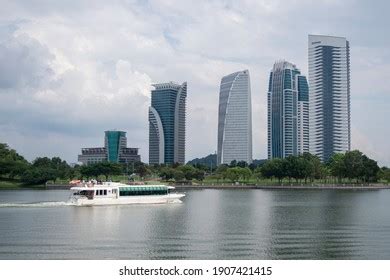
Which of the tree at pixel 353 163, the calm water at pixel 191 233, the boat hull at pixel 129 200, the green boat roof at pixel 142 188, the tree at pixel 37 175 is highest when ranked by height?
the tree at pixel 353 163

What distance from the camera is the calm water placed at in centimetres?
1365

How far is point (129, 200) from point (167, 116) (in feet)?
28.6

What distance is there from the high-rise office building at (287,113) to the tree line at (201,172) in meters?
5.59

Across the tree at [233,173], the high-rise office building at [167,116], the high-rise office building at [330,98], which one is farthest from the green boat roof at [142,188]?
the tree at [233,173]

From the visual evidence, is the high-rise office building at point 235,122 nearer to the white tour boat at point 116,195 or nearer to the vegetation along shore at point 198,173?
the vegetation along shore at point 198,173

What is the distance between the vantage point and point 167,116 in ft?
115

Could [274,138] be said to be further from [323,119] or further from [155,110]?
[155,110]

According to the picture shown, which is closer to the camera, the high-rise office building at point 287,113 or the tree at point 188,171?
the tree at point 188,171

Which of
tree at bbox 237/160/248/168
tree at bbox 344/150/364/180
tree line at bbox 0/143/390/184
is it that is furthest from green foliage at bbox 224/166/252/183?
tree at bbox 344/150/364/180

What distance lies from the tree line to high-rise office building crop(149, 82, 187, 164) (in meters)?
8.09

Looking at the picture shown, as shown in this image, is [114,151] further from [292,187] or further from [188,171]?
[292,187]

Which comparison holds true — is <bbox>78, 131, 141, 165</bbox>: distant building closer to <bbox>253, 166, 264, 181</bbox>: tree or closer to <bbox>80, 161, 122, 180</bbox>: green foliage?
<bbox>80, 161, 122, 180</bbox>: green foliage

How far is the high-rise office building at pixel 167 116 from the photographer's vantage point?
1280 inches
